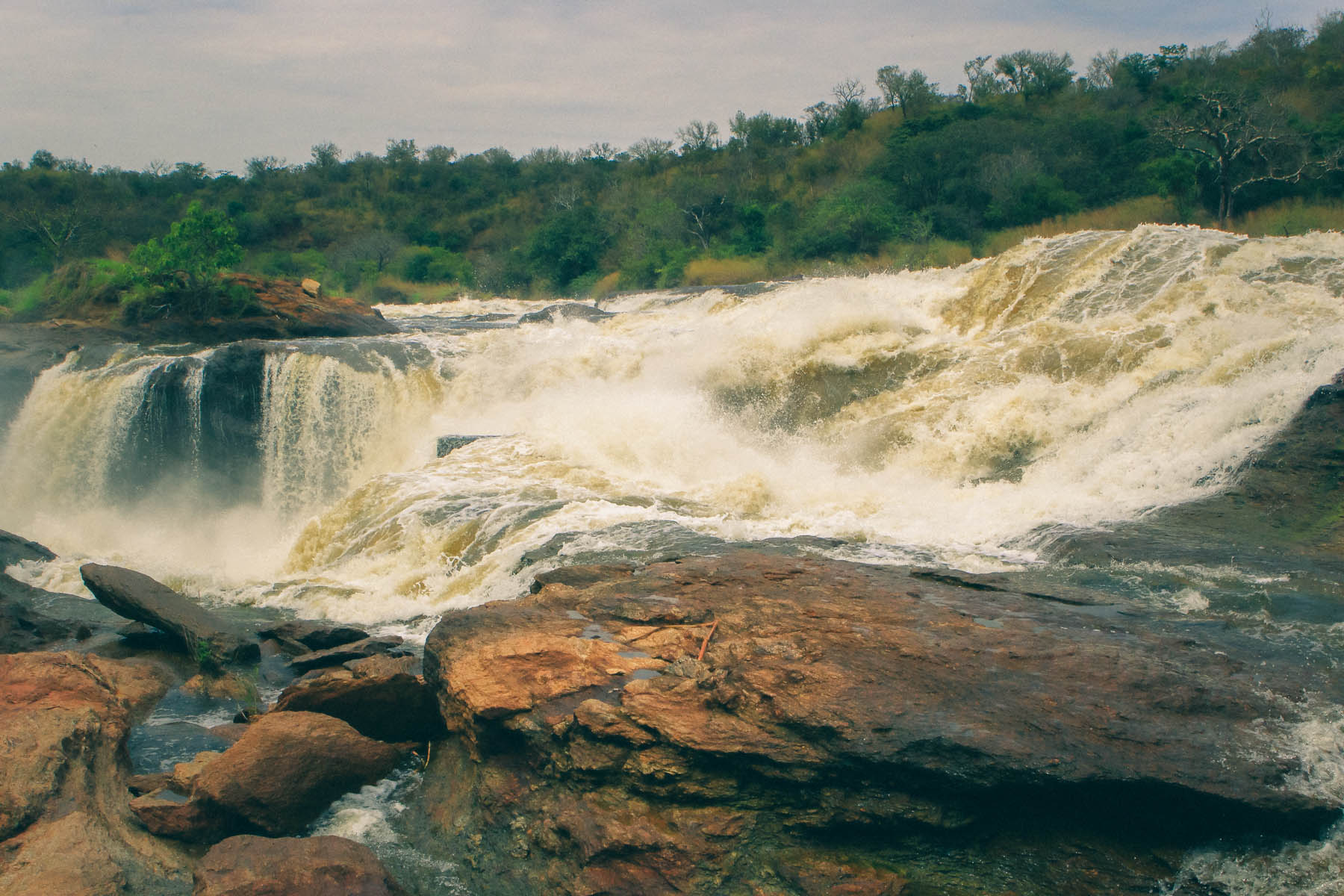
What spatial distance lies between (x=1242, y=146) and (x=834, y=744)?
2127 cm

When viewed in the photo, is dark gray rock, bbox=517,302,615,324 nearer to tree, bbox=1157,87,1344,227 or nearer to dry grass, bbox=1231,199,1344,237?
dry grass, bbox=1231,199,1344,237

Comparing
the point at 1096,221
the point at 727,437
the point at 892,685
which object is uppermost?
the point at 1096,221

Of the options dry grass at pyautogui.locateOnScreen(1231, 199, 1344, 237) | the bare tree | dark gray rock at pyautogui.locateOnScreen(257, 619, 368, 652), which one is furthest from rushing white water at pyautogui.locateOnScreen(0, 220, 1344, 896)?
the bare tree

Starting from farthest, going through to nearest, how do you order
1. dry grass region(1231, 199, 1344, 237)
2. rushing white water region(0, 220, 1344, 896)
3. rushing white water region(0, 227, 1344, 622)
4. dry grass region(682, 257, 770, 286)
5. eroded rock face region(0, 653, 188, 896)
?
dry grass region(682, 257, 770, 286)
dry grass region(1231, 199, 1344, 237)
rushing white water region(0, 227, 1344, 622)
rushing white water region(0, 220, 1344, 896)
eroded rock face region(0, 653, 188, 896)

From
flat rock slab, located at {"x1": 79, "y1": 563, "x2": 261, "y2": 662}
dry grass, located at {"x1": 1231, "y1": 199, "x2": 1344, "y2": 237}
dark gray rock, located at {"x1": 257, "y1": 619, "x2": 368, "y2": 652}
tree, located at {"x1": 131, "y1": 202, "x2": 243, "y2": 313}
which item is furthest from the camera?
dry grass, located at {"x1": 1231, "y1": 199, "x2": 1344, "y2": 237}

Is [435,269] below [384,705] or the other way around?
the other way around

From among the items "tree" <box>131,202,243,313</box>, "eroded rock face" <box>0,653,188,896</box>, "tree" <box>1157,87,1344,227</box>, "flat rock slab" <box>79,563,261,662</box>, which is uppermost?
"tree" <box>1157,87,1344,227</box>

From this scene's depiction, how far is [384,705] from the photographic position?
174 inches

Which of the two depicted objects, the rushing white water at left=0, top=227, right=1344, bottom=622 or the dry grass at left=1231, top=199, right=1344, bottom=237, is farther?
the dry grass at left=1231, top=199, right=1344, bottom=237

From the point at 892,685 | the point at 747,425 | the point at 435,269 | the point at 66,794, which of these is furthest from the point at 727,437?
the point at 435,269

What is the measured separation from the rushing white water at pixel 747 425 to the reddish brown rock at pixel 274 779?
110 inches

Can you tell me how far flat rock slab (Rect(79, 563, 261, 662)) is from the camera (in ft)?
19.2

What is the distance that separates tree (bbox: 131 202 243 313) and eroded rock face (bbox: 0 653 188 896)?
13193mm

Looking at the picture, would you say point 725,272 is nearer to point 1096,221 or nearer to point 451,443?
point 1096,221
